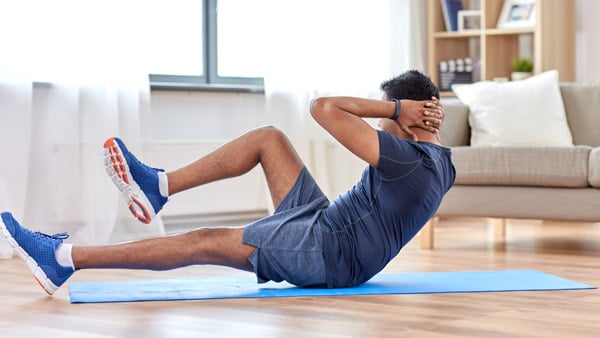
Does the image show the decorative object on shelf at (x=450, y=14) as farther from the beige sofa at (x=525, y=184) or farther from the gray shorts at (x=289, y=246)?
the gray shorts at (x=289, y=246)

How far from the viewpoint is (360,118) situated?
276 cm

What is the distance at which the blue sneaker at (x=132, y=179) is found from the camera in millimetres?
2768

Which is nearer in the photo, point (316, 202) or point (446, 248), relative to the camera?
point (316, 202)

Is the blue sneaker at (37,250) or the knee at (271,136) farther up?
the knee at (271,136)

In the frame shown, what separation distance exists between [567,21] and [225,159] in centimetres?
355

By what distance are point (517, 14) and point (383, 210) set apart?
334 cm

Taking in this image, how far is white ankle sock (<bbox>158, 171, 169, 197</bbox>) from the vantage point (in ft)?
9.26

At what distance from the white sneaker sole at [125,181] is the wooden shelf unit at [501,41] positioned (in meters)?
3.44

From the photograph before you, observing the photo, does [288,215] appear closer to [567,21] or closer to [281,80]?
[281,80]

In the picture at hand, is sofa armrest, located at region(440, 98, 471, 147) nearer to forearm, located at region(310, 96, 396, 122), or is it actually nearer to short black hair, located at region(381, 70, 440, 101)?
short black hair, located at region(381, 70, 440, 101)

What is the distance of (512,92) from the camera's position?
15.3ft

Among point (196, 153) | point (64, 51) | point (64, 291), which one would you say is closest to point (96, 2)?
point (64, 51)

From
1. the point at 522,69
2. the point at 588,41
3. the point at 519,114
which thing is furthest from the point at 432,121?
the point at 588,41

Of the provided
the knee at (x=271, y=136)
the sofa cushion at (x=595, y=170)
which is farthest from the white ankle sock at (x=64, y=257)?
the sofa cushion at (x=595, y=170)
